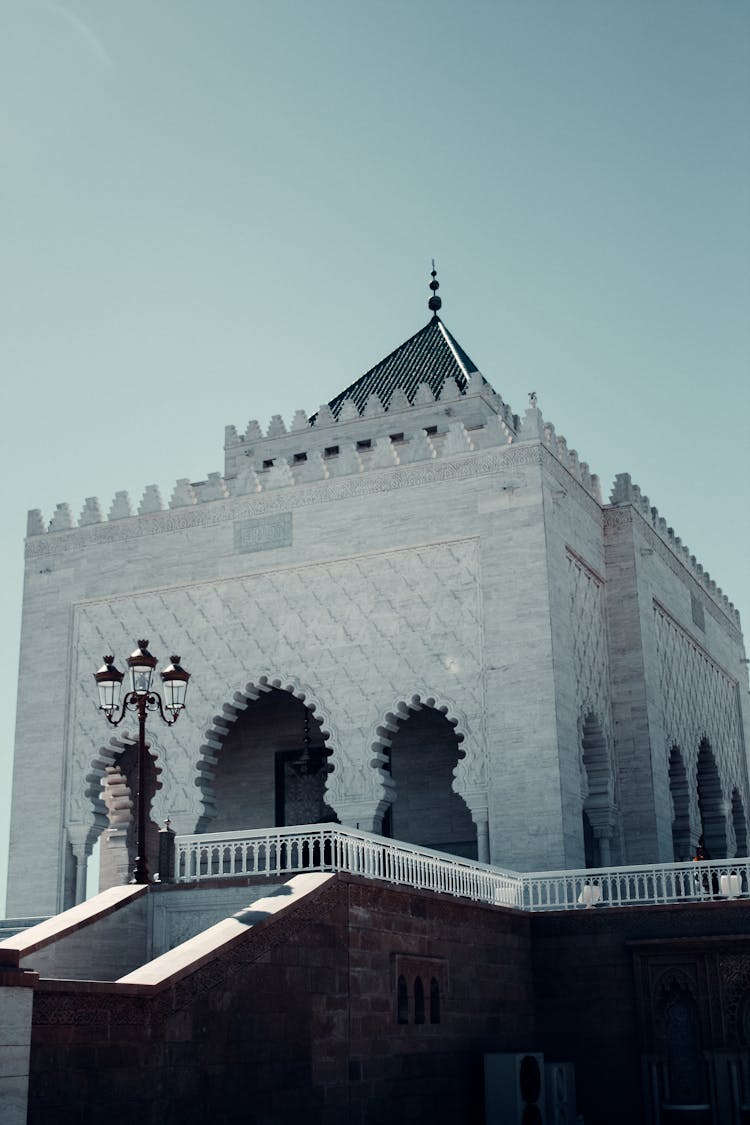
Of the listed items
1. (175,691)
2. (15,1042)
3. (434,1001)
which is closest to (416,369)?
(175,691)

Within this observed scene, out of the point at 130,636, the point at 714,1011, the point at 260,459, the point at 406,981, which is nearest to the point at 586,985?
the point at 714,1011

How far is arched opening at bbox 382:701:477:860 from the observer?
1585 centimetres

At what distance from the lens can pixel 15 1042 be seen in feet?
19.6

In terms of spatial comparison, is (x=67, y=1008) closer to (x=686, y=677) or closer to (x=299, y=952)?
(x=299, y=952)

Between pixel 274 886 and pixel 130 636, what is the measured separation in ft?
22.8

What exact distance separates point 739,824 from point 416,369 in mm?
8328

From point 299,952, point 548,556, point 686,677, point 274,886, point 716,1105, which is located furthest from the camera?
point 686,677

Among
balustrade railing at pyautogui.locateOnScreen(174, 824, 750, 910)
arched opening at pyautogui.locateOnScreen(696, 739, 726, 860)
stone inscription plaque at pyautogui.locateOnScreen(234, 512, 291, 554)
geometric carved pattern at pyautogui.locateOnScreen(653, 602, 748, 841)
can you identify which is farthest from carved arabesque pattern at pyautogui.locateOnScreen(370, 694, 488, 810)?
arched opening at pyautogui.locateOnScreen(696, 739, 726, 860)

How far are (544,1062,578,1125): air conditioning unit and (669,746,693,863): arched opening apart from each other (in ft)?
20.4

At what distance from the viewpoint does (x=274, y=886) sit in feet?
31.0

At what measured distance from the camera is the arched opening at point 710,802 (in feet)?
61.9

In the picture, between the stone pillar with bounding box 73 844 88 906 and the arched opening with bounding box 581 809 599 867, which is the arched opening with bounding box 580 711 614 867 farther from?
the stone pillar with bounding box 73 844 88 906

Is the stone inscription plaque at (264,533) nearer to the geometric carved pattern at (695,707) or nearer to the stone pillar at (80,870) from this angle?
the stone pillar at (80,870)

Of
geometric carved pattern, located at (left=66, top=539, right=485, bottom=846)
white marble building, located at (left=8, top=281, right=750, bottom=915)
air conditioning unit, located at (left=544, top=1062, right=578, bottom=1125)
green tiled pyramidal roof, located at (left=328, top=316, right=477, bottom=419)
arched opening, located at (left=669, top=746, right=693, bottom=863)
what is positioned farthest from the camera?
green tiled pyramidal roof, located at (left=328, top=316, right=477, bottom=419)
